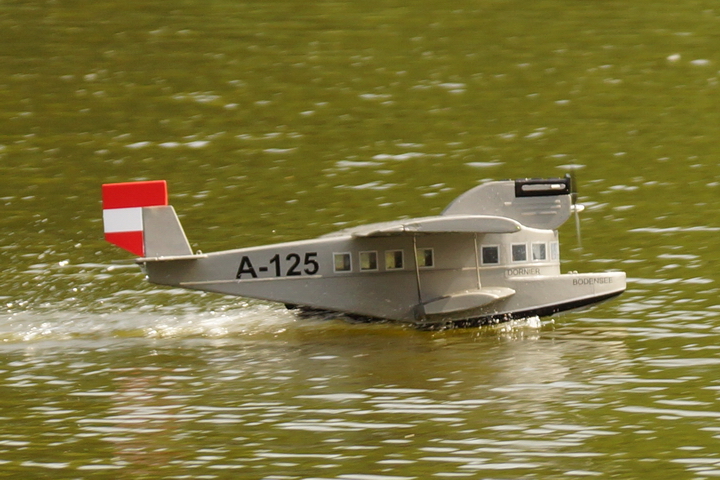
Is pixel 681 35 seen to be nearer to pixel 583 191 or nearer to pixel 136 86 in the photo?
pixel 583 191

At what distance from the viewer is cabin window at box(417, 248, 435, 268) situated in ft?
90.1

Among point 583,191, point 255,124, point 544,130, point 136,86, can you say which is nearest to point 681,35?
point 544,130

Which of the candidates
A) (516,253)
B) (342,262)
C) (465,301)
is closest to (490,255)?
(516,253)

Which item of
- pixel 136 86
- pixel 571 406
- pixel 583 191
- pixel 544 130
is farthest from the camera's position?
pixel 136 86

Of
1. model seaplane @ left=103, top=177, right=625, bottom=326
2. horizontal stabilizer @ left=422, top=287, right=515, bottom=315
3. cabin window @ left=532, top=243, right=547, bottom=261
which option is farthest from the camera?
cabin window @ left=532, top=243, right=547, bottom=261

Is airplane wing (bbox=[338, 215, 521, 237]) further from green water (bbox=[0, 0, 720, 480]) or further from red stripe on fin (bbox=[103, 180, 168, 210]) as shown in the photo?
red stripe on fin (bbox=[103, 180, 168, 210])

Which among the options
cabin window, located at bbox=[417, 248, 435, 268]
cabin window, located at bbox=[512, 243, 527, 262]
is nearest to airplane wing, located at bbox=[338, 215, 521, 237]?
cabin window, located at bbox=[417, 248, 435, 268]

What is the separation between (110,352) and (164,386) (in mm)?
3596

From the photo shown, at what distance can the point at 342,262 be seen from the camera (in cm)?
2748

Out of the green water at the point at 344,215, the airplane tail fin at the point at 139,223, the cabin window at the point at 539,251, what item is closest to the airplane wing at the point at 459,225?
the cabin window at the point at 539,251

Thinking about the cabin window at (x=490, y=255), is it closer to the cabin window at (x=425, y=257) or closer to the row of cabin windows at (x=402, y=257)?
the row of cabin windows at (x=402, y=257)

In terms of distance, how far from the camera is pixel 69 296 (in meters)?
31.3

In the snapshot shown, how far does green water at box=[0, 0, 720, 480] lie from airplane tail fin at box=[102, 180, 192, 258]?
0.76 metres

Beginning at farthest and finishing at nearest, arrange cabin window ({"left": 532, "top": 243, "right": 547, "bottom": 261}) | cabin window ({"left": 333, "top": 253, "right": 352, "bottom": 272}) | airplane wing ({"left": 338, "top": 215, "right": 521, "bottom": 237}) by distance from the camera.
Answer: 1. cabin window ({"left": 532, "top": 243, "right": 547, "bottom": 261})
2. cabin window ({"left": 333, "top": 253, "right": 352, "bottom": 272})
3. airplane wing ({"left": 338, "top": 215, "right": 521, "bottom": 237})
